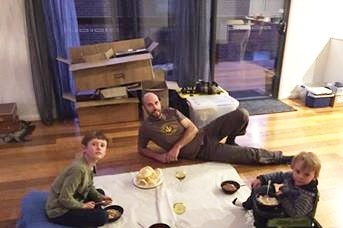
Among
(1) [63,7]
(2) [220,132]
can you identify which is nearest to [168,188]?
(2) [220,132]

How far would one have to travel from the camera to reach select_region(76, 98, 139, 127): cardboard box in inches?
127

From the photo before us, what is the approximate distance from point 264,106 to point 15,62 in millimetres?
2689

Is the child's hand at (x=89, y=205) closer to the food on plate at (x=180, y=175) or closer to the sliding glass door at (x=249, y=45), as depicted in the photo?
the food on plate at (x=180, y=175)

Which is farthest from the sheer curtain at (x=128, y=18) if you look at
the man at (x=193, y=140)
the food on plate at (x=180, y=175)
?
the food on plate at (x=180, y=175)

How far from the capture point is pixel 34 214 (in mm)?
1784

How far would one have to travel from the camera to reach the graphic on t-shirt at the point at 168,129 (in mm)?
2445

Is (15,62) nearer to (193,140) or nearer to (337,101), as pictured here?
(193,140)

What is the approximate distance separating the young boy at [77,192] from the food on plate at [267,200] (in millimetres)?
833

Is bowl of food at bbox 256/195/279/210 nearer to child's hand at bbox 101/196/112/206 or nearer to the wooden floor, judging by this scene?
the wooden floor

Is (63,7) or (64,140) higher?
(63,7)

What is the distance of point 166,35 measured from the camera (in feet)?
11.6

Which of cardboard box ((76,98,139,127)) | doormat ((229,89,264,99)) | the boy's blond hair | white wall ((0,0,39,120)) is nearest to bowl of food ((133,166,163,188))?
the boy's blond hair

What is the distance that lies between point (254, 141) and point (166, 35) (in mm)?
1474

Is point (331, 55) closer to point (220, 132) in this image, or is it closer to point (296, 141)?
point (296, 141)
